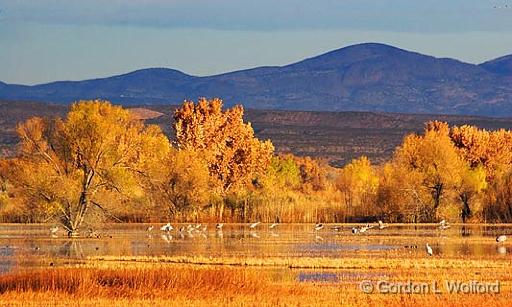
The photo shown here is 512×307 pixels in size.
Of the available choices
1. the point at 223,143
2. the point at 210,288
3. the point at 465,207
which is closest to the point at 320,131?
the point at 223,143

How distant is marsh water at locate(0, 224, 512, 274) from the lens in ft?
128

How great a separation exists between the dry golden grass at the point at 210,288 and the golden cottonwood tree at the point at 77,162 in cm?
2104

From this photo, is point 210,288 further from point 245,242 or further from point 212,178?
point 212,178

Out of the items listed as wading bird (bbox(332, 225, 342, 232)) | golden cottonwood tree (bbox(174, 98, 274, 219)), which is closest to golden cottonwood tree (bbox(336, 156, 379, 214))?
golden cottonwood tree (bbox(174, 98, 274, 219))

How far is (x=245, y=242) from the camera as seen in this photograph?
45.9 m

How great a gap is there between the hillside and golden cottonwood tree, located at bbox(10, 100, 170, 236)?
93.1m

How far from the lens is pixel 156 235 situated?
51219 mm

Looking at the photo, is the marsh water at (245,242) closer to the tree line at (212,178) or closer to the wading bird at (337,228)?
the wading bird at (337,228)

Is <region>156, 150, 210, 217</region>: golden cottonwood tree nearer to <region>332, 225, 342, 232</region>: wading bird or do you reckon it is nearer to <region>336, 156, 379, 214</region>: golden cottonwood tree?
<region>336, 156, 379, 214</region>: golden cottonwood tree

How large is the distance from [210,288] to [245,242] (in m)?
18.5

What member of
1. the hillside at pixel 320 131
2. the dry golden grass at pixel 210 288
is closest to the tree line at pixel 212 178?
the dry golden grass at pixel 210 288

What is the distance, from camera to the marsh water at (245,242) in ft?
128

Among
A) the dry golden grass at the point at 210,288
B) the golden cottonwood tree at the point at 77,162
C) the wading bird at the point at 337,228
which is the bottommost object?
the wading bird at the point at 337,228

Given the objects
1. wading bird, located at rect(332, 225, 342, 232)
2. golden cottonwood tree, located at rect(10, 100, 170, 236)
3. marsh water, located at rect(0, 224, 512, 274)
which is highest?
golden cottonwood tree, located at rect(10, 100, 170, 236)
